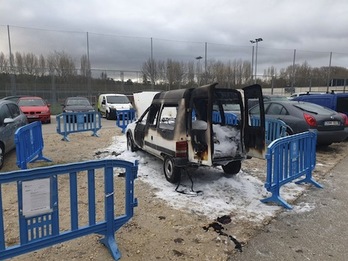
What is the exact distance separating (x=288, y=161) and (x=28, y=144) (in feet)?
17.6

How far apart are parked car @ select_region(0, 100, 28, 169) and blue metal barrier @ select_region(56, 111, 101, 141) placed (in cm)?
203

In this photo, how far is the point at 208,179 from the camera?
5867mm

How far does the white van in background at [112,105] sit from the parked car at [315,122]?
39.2 feet

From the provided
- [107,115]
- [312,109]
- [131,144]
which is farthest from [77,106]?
[312,109]

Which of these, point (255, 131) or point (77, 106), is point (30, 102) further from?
point (255, 131)

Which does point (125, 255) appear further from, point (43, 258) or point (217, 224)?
point (217, 224)

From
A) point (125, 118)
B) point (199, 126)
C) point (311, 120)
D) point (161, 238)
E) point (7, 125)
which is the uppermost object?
point (199, 126)

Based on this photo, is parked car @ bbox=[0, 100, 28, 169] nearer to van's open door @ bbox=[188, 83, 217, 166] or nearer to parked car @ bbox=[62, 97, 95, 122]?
van's open door @ bbox=[188, 83, 217, 166]

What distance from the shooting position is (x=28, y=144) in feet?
20.9

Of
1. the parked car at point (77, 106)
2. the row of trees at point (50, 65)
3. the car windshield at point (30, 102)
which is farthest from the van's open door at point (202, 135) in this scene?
the row of trees at point (50, 65)

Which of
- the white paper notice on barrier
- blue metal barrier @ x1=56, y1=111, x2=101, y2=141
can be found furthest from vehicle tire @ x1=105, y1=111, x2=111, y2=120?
the white paper notice on barrier

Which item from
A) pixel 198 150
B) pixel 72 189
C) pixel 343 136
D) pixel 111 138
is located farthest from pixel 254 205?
pixel 111 138

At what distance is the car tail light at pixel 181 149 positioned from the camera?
521 centimetres

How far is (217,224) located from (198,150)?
147cm
